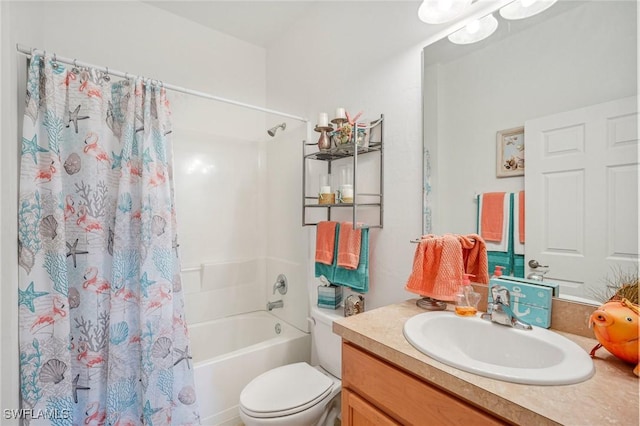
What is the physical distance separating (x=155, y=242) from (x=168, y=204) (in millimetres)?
188

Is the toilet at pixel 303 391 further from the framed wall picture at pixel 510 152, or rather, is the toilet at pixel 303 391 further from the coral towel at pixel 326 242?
the framed wall picture at pixel 510 152

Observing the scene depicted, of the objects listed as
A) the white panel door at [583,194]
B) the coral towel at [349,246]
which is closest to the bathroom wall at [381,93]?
the coral towel at [349,246]

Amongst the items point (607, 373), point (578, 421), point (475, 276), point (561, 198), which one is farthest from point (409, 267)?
point (578, 421)

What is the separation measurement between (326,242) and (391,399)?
3.03 feet

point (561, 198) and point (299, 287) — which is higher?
point (561, 198)

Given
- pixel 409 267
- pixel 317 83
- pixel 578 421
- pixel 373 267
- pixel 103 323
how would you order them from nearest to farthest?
pixel 578 421, pixel 103 323, pixel 409 267, pixel 373 267, pixel 317 83

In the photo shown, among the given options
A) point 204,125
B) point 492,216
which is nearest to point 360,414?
point 492,216

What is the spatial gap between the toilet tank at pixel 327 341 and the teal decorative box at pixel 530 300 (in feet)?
2.80

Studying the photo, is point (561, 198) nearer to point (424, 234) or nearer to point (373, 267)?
point (424, 234)

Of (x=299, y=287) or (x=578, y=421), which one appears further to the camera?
(x=299, y=287)

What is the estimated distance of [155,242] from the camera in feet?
4.31

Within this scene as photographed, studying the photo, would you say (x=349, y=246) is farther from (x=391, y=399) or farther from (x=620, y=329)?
(x=620, y=329)

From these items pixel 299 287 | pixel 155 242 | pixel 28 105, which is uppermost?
pixel 28 105

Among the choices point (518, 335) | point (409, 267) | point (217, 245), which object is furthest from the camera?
point (217, 245)
